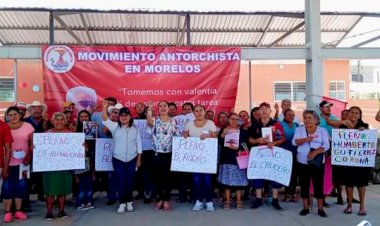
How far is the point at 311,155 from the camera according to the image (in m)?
6.27

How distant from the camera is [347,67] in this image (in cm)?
1989

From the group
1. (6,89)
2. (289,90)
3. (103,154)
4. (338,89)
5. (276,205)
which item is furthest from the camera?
(338,89)

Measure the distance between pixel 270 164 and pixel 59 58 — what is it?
4.37 metres

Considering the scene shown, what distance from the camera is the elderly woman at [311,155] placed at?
20.6 feet

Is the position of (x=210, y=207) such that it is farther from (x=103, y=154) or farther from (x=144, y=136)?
(x=103, y=154)

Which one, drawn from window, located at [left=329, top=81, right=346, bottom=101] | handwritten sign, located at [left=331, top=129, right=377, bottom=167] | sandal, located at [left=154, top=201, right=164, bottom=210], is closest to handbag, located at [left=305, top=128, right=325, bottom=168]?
handwritten sign, located at [left=331, top=129, right=377, bottom=167]

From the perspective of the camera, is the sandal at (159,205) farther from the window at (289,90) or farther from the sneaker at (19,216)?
the window at (289,90)

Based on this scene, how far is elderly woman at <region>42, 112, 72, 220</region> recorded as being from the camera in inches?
244

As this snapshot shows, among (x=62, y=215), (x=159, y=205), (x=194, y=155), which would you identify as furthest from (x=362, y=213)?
(x=62, y=215)

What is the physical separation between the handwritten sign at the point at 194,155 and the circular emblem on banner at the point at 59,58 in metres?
2.88

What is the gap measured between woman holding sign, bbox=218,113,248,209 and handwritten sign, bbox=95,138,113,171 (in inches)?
71.6

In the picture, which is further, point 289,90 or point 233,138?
point 289,90

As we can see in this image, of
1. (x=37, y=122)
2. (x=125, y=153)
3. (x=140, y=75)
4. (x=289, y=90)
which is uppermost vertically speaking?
(x=289, y=90)

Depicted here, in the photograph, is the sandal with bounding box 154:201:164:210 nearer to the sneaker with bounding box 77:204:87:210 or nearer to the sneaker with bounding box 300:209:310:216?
the sneaker with bounding box 77:204:87:210
